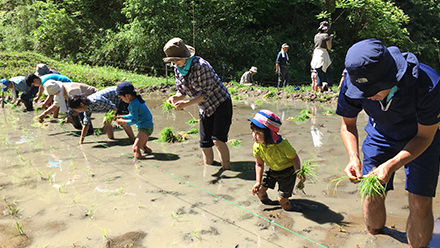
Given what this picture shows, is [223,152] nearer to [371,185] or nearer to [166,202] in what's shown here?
[166,202]

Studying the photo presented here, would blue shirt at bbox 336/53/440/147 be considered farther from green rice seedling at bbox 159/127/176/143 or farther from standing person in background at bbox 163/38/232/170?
green rice seedling at bbox 159/127/176/143

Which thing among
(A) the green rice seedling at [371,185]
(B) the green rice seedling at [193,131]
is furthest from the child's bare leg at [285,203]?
(B) the green rice seedling at [193,131]

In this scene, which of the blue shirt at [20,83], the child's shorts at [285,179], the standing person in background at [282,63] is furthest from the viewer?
the standing person in background at [282,63]

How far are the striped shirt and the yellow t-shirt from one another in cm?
138

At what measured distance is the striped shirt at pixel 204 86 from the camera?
457 cm

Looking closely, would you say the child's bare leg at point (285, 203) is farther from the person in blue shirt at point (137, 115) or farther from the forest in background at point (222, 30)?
the forest in background at point (222, 30)

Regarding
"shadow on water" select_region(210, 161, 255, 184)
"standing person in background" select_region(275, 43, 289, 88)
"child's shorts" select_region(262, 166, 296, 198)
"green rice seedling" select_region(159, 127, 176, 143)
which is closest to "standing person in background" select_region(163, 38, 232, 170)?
"shadow on water" select_region(210, 161, 255, 184)

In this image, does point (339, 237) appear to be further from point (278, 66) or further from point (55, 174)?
point (278, 66)

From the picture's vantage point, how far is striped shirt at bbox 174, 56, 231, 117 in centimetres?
457

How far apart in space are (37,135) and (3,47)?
69.3 feet

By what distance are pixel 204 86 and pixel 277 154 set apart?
1627 mm

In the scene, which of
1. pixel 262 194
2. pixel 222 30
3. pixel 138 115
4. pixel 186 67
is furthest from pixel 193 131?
pixel 222 30

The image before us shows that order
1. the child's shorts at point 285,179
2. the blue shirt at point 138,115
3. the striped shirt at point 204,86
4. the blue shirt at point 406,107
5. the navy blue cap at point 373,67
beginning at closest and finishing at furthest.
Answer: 1. the navy blue cap at point 373,67
2. the blue shirt at point 406,107
3. the child's shorts at point 285,179
4. the striped shirt at point 204,86
5. the blue shirt at point 138,115

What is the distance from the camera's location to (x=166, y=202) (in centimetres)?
388
